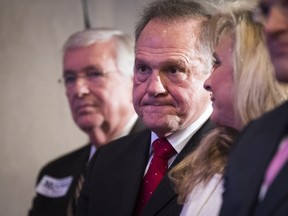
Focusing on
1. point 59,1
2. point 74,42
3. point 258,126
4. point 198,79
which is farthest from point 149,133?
point 59,1

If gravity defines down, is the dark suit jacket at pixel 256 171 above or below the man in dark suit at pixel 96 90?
above

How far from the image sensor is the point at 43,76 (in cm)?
398

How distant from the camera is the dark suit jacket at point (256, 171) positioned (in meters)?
1.18

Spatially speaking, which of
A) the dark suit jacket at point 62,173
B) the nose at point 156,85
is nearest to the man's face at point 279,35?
the nose at point 156,85

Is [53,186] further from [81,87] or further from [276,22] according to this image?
[276,22]

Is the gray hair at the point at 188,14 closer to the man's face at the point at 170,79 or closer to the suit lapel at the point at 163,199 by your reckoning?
the man's face at the point at 170,79

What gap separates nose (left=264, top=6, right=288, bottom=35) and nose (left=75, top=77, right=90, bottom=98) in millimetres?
2233

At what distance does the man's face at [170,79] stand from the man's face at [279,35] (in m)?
0.94

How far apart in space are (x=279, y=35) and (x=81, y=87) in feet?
7.41

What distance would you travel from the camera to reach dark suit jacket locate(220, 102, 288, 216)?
3.86 feet

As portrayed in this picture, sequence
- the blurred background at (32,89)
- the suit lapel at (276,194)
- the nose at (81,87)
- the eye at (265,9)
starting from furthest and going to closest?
the blurred background at (32,89)
the nose at (81,87)
the eye at (265,9)
the suit lapel at (276,194)

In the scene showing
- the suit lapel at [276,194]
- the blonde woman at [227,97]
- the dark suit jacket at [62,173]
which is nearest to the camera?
the suit lapel at [276,194]

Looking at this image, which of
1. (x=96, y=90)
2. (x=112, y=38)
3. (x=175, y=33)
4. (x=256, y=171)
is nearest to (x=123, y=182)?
(x=175, y=33)

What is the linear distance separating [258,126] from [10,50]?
2.84m
